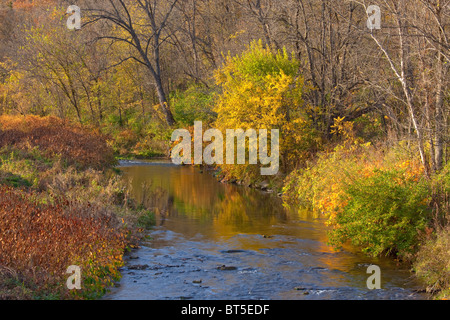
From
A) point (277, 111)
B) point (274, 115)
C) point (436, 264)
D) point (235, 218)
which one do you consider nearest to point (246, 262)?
point (436, 264)

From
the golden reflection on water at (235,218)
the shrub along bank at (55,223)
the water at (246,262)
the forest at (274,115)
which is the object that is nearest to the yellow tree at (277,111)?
the forest at (274,115)

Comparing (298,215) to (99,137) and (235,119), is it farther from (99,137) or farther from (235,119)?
(99,137)

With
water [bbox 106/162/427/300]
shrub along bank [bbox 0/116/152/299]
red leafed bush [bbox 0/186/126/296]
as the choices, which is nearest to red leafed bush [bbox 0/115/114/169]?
shrub along bank [bbox 0/116/152/299]

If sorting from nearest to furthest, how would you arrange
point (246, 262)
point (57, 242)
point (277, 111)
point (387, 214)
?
point (57, 242) → point (387, 214) → point (246, 262) → point (277, 111)

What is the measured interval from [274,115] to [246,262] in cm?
1131

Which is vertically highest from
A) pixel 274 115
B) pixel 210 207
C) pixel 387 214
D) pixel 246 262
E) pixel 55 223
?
pixel 274 115

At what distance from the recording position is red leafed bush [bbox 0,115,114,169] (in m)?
19.8

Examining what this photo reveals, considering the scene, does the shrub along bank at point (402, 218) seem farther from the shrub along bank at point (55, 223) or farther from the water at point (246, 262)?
the shrub along bank at point (55, 223)

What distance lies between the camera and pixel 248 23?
34219 mm

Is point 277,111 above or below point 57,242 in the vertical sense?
above

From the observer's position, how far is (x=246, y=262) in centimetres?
1134

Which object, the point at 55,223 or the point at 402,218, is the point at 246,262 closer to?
the point at 402,218

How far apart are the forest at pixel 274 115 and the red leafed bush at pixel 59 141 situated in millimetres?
85

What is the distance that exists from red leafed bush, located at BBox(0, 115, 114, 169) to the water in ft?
12.3
